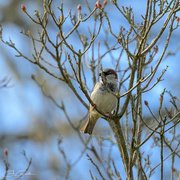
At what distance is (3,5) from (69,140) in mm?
5049

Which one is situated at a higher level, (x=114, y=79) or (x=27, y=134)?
(x=27, y=134)

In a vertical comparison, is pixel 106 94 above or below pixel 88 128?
above

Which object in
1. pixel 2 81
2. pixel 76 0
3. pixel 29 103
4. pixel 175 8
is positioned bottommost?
pixel 2 81

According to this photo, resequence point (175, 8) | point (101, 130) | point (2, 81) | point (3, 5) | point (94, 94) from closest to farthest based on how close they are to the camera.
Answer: point (175, 8)
point (2, 81)
point (94, 94)
point (101, 130)
point (3, 5)

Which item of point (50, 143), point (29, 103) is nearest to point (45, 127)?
point (50, 143)

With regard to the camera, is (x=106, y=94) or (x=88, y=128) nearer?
(x=106, y=94)

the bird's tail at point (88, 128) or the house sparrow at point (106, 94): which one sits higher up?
the house sparrow at point (106, 94)

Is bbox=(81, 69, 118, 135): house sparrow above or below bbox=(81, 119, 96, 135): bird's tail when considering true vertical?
above

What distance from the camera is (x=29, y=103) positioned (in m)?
9.56

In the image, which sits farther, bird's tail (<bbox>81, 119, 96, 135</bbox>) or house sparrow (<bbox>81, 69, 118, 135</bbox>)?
bird's tail (<bbox>81, 119, 96, 135</bbox>)

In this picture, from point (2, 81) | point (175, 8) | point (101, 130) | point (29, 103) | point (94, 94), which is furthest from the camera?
point (29, 103)

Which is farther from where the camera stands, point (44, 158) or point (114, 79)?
point (44, 158)

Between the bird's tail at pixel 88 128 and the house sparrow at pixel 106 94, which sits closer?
the house sparrow at pixel 106 94

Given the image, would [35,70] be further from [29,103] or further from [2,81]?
[2,81]
